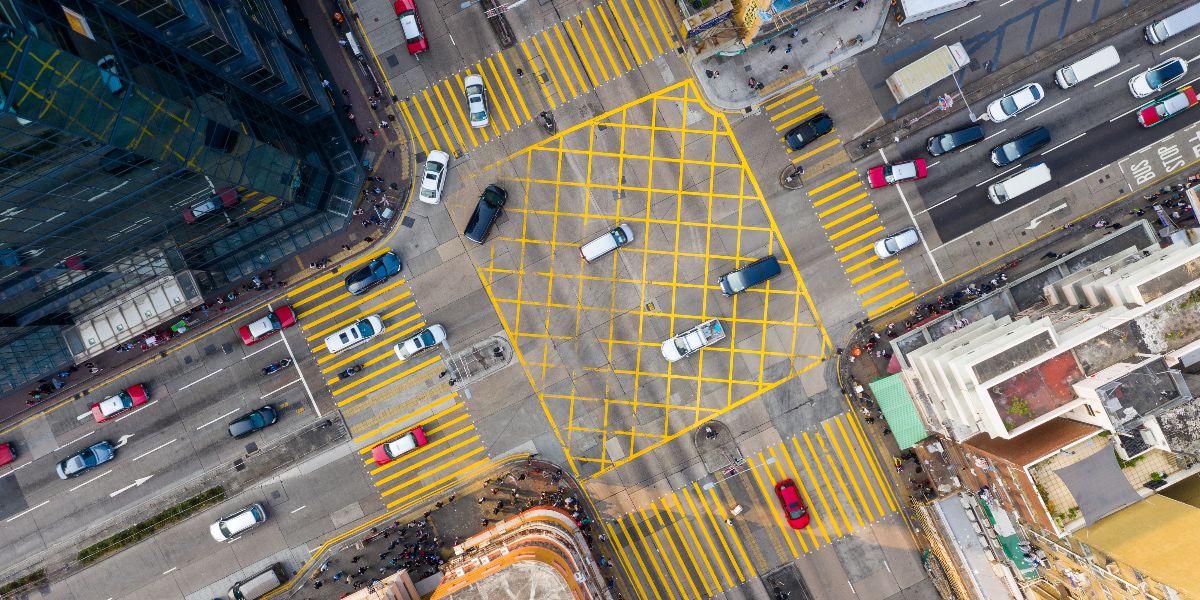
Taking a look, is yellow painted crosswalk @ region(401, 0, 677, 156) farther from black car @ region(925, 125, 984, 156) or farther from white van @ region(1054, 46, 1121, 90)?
white van @ region(1054, 46, 1121, 90)

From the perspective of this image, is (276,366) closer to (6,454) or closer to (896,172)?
(6,454)

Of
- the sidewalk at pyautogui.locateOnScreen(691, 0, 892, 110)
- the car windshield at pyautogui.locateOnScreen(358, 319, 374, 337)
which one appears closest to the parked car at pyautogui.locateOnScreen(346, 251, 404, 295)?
the car windshield at pyautogui.locateOnScreen(358, 319, 374, 337)

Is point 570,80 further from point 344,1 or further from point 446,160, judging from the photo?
point 344,1

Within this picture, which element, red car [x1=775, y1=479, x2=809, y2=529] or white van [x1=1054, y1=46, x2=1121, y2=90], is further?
red car [x1=775, y1=479, x2=809, y2=529]


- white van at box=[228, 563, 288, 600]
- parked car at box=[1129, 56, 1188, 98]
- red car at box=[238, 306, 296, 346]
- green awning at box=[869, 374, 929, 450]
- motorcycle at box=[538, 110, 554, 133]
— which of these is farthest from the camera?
motorcycle at box=[538, 110, 554, 133]

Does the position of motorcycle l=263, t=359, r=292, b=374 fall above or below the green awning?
above

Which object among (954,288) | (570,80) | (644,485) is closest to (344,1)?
(570,80)

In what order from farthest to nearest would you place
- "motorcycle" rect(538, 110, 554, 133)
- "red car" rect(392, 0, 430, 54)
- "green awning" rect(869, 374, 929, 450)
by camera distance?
"motorcycle" rect(538, 110, 554, 133) < "red car" rect(392, 0, 430, 54) < "green awning" rect(869, 374, 929, 450)

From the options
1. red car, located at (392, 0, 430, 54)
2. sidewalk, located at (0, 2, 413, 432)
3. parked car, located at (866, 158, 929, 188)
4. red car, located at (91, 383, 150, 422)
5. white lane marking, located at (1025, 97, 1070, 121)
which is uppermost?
red car, located at (392, 0, 430, 54)
